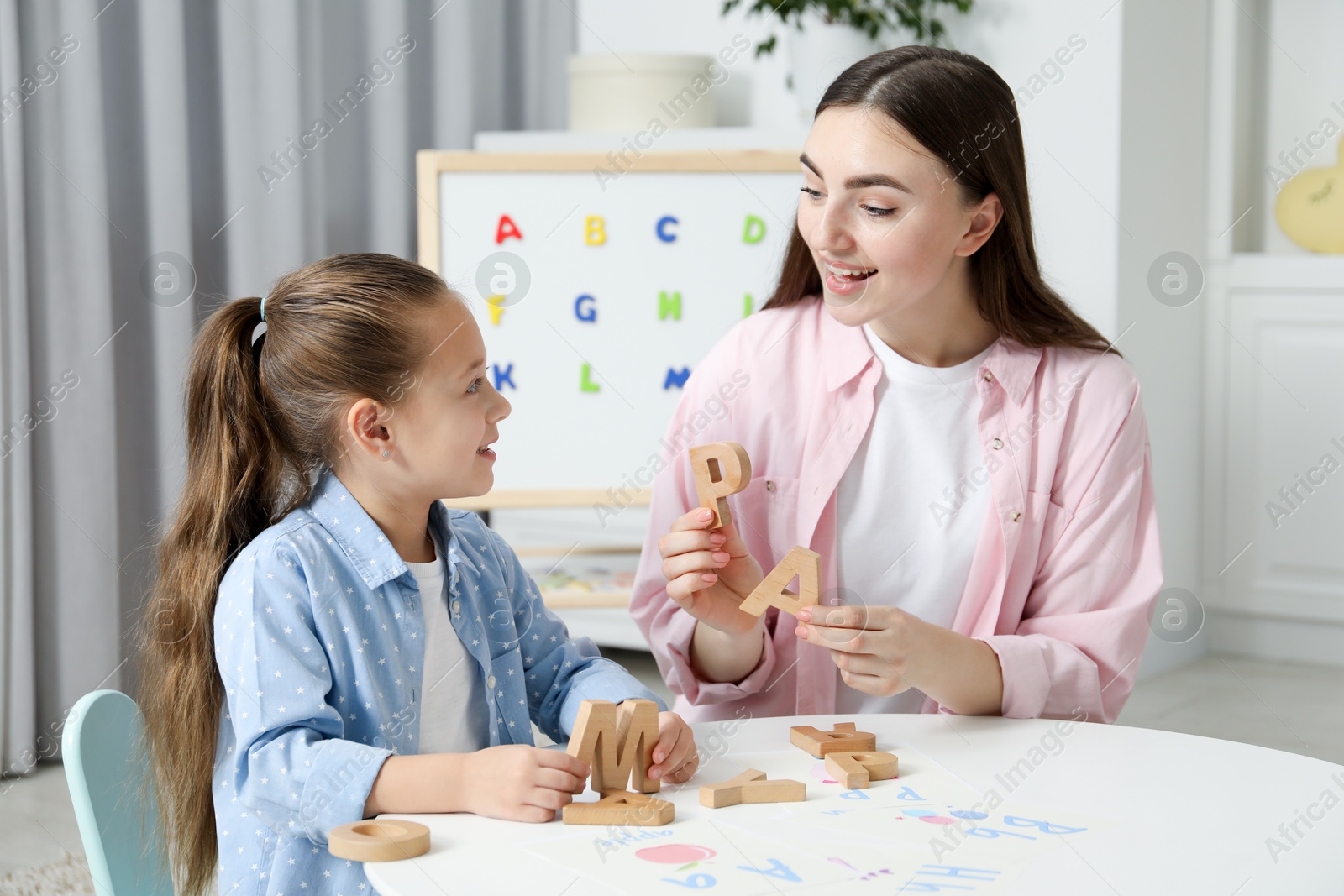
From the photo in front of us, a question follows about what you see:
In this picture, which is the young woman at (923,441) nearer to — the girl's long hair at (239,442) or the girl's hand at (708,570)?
the girl's hand at (708,570)

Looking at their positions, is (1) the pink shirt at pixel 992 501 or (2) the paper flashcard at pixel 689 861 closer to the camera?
(2) the paper flashcard at pixel 689 861

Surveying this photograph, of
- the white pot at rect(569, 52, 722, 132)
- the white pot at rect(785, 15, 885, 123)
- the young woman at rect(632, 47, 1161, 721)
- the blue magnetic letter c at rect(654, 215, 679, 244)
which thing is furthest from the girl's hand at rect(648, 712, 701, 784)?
the white pot at rect(569, 52, 722, 132)

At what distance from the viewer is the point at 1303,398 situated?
126 inches

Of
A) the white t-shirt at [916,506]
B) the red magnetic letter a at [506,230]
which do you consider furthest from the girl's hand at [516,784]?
the red magnetic letter a at [506,230]

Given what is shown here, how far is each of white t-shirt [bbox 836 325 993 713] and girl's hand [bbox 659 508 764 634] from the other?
0.19m

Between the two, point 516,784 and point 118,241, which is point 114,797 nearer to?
point 516,784

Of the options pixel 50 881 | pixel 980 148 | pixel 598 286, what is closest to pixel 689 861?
pixel 980 148

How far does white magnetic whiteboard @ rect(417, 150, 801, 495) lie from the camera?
121 inches

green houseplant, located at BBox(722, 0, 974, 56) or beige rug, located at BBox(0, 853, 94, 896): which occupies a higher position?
green houseplant, located at BBox(722, 0, 974, 56)

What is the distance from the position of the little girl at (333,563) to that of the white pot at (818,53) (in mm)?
2116

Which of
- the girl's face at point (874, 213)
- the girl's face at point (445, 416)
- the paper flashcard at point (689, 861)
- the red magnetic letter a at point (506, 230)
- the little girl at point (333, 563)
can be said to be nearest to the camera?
the paper flashcard at point (689, 861)

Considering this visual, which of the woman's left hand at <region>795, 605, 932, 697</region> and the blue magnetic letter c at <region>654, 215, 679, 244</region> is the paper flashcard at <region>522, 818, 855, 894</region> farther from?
the blue magnetic letter c at <region>654, 215, 679, 244</region>

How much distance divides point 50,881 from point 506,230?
5.59 ft

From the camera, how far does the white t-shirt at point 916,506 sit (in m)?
1.52
